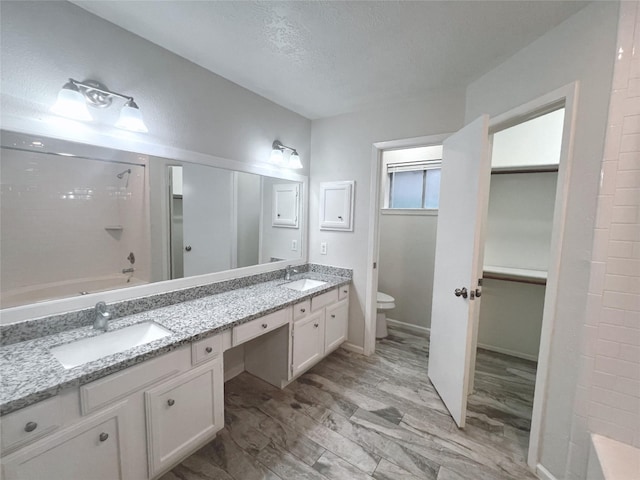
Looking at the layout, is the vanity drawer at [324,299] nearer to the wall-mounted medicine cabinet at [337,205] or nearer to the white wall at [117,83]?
the wall-mounted medicine cabinet at [337,205]

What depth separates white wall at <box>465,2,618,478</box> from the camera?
1244 millimetres

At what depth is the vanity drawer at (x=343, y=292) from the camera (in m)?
2.63

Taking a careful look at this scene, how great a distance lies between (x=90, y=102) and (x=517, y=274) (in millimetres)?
3418

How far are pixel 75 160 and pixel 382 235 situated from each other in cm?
305

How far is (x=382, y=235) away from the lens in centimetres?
356

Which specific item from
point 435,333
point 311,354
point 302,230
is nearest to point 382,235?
point 302,230

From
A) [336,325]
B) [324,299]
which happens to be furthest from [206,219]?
[336,325]

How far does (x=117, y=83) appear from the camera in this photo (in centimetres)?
150

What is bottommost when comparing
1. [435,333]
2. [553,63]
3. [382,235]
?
[435,333]

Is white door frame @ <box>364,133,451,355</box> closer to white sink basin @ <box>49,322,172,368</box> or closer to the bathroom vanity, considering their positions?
the bathroom vanity

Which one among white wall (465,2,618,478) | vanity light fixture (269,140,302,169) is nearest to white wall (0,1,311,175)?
vanity light fixture (269,140,302,169)

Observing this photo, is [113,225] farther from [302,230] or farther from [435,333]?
[435,333]

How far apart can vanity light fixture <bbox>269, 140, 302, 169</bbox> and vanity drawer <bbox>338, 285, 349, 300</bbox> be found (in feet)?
4.24

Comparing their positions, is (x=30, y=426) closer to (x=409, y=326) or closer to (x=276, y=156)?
(x=276, y=156)
